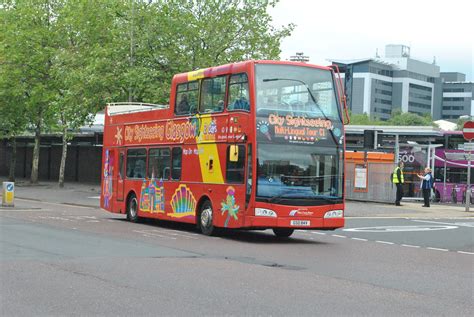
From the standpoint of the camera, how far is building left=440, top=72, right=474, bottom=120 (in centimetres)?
Result: 18788

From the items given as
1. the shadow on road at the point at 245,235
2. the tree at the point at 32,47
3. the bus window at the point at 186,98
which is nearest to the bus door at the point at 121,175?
the shadow on road at the point at 245,235

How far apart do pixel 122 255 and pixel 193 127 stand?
22.6ft

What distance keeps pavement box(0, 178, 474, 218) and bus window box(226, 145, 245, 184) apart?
10.3m

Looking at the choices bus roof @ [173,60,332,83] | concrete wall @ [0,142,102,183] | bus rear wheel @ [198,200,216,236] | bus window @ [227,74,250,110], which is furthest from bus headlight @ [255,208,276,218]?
concrete wall @ [0,142,102,183]

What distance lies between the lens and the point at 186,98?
819 inches

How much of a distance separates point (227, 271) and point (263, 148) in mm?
5790

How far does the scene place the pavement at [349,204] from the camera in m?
29.0

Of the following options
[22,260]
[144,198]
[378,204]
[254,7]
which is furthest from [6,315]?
[254,7]

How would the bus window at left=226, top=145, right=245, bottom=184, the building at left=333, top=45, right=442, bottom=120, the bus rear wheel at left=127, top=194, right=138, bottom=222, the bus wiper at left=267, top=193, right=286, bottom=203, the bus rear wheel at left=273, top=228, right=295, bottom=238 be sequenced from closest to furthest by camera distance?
the bus wiper at left=267, top=193, right=286, bottom=203, the bus window at left=226, top=145, right=245, bottom=184, the bus rear wheel at left=273, top=228, right=295, bottom=238, the bus rear wheel at left=127, top=194, right=138, bottom=222, the building at left=333, top=45, right=442, bottom=120

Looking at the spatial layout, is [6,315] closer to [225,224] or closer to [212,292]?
[212,292]

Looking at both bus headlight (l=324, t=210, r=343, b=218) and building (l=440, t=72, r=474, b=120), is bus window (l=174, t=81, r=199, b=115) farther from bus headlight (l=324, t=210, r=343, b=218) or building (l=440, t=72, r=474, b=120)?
building (l=440, t=72, r=474, b=120)

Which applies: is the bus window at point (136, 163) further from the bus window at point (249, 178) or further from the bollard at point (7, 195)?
the bollard at point (7, 195)

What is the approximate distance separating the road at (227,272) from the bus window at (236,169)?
56.9 inches

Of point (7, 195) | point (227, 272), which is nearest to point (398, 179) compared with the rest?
point (7, 195)
